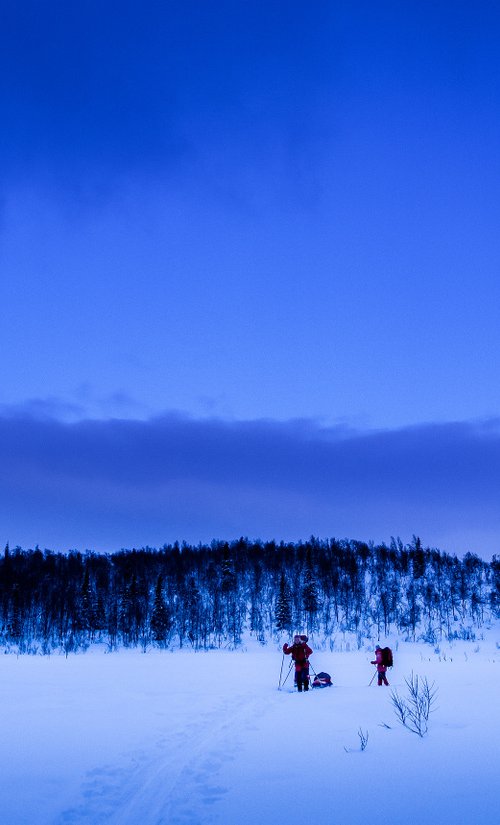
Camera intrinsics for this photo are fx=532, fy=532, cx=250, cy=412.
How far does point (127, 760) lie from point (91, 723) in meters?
2.80

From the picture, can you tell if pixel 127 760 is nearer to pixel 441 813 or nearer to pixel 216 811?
pixel 216 811

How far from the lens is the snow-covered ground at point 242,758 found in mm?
5098

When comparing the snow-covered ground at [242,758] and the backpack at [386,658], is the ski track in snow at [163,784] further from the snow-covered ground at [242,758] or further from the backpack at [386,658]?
the backpack at [386,658]

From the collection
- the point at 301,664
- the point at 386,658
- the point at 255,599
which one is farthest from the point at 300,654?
the point at 255,599

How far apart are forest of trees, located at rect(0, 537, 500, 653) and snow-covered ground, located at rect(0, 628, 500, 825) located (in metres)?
22.8

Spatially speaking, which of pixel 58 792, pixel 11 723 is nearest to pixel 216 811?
pixel 58 792

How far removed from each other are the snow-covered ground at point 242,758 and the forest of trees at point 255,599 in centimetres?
2281

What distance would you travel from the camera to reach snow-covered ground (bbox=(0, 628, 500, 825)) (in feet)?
16.7

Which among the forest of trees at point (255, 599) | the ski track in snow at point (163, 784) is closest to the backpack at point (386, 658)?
the ski track in snow at point (163, 784)

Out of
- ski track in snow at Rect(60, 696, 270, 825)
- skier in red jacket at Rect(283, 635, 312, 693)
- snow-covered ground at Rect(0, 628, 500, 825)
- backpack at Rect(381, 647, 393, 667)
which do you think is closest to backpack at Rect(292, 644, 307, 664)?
skier in red jacket at Rect(283, 635, 312, 693)

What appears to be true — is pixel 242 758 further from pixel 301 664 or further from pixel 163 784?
pixel 301 664

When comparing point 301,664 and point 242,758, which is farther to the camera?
point 301,664

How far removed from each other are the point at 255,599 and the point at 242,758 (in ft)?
148

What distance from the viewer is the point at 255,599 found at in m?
50.1
